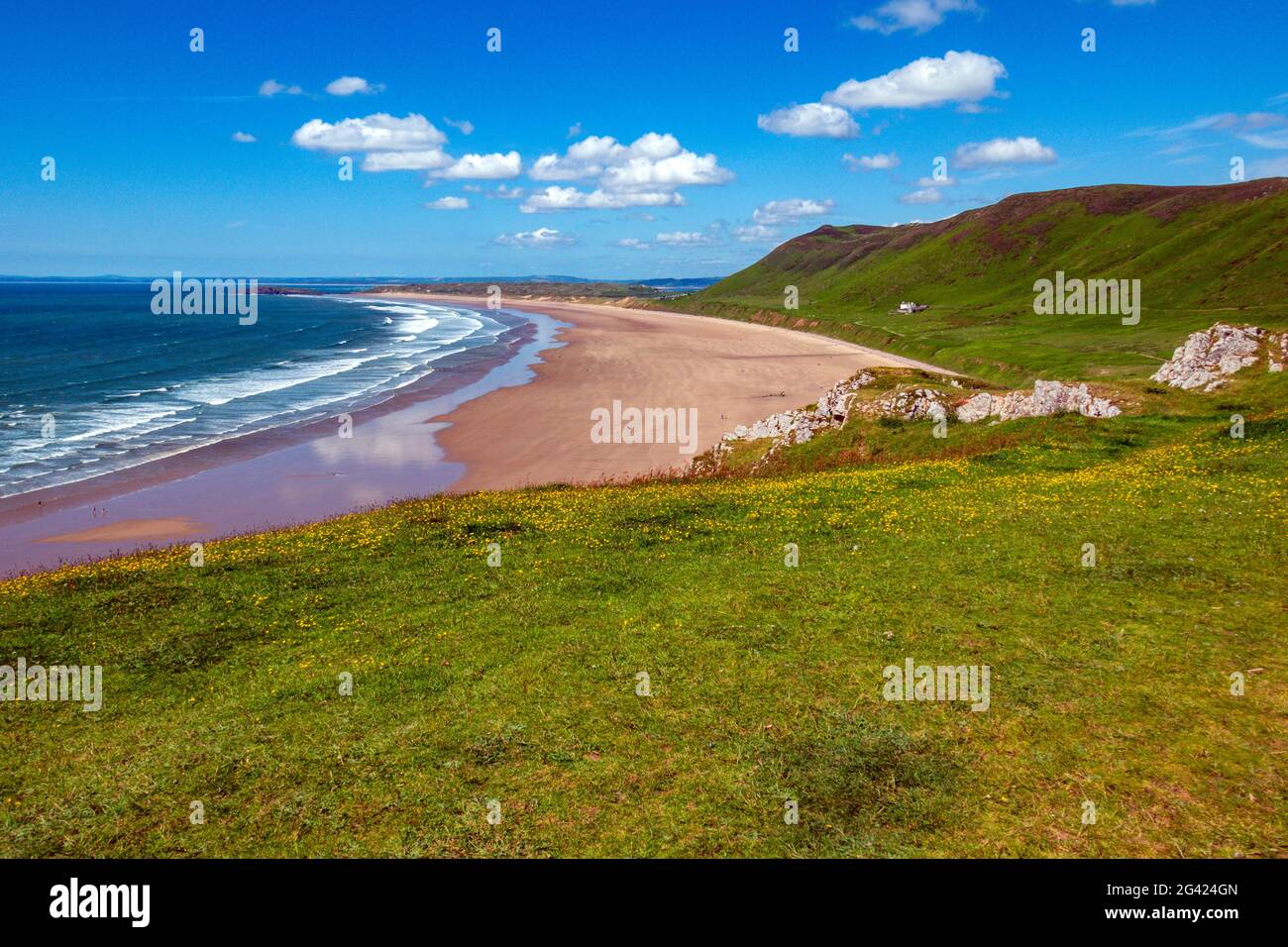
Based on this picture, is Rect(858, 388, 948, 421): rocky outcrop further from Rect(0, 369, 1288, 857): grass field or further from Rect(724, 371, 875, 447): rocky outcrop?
Rect(0, 369, 1288, 857): grass field

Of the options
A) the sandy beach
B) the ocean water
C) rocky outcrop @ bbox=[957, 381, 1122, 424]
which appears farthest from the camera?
the ocean water

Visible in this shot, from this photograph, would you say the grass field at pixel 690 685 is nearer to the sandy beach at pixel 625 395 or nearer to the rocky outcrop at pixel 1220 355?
the rocky outcrop at pixel 1220 355

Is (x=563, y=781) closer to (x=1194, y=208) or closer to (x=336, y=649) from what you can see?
(x=336, y=649)

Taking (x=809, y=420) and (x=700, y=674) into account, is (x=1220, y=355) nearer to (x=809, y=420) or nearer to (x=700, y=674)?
(x=809, y=420)

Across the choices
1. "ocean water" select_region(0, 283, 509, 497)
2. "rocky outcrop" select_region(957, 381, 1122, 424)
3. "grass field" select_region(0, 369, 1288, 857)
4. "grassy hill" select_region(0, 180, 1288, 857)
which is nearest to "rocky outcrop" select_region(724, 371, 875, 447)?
"rocky outcrop" select_region(957, 381, 1122, 424)

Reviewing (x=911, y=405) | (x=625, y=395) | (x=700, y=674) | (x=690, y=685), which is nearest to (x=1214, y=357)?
→ (x=911, y=405)
